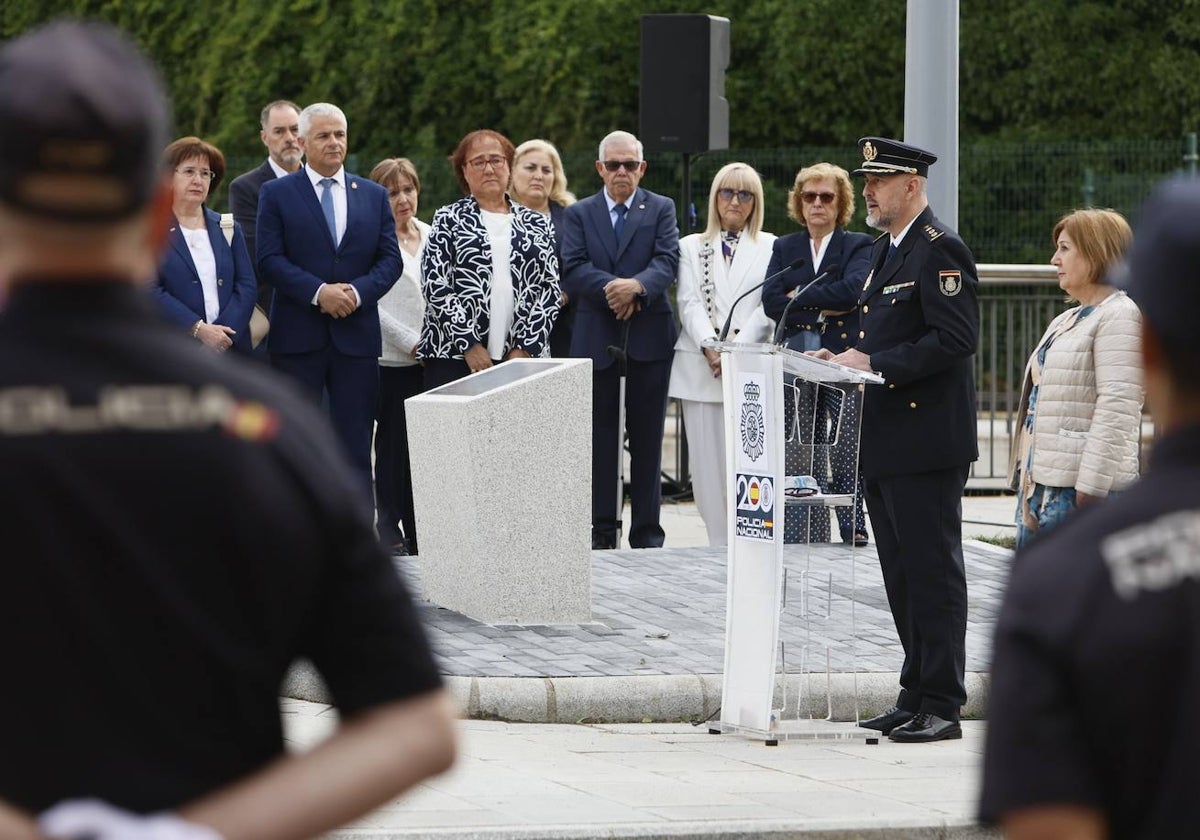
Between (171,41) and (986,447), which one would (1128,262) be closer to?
(986,447)

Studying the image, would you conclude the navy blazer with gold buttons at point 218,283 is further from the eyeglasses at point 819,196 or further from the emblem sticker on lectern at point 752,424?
the emblem sticker on lectern at point 752,424

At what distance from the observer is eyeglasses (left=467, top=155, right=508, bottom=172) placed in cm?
1162

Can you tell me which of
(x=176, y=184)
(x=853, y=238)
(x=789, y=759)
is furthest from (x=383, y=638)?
(x=853, y=238)

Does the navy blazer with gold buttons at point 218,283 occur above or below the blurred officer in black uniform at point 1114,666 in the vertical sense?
above

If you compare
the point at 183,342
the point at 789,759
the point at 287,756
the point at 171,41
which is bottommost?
the point at 789,759

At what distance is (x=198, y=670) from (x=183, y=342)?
33cm

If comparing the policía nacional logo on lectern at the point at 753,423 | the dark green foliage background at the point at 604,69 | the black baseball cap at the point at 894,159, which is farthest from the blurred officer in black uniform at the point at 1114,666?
the dark green foliage background at the point at 604,69

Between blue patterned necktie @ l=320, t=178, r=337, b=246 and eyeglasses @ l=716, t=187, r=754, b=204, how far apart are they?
2334 mm

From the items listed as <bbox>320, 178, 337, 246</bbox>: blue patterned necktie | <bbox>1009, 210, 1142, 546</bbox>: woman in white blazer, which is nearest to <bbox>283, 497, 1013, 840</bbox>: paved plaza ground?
<bbox>1009, 210, 1142, 546</bbox>: woman in white blazer

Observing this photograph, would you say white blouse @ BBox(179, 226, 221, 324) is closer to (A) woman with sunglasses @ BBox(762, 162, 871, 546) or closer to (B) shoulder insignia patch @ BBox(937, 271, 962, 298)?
(A) woman with sunglasses @ BBox(762, 162, 871, 546)

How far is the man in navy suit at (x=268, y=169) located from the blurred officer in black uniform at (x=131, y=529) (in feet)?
32.6

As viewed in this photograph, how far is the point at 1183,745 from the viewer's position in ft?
7.00

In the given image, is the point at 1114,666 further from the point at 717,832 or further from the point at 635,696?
the point at 635,696

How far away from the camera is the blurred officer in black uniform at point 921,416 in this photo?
25.6 ft
